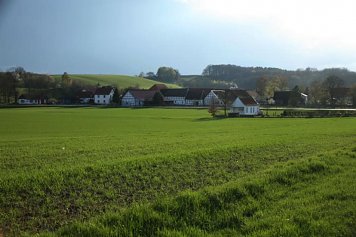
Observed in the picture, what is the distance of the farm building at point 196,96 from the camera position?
16182 cm

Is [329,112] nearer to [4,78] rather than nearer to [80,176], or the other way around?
[80,176]

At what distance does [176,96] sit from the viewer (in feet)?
557

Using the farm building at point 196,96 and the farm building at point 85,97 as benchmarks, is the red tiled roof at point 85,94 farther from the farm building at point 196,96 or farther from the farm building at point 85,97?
the farm building at point 196,96

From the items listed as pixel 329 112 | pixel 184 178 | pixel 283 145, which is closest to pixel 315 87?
pixel 329 112

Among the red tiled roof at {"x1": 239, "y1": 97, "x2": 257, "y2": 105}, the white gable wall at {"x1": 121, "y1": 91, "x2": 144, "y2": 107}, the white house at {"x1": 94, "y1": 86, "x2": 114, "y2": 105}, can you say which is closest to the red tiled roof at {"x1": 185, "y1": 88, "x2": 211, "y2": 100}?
the white gable wall at {"x1": 121, "y1": 91, "x2": 144, "y2": 107}

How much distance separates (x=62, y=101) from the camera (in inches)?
6427

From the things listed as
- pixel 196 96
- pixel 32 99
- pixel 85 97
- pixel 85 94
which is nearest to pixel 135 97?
pixel 196 96

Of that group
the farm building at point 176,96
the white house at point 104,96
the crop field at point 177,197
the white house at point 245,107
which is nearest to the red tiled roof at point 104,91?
the white house at point 104,96

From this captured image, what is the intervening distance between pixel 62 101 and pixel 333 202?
162m

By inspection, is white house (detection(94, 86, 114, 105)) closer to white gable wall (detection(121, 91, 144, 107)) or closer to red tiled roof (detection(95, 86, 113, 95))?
red tiled roof (detection(95, 86, 113, 95))

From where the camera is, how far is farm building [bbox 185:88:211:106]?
6371 inches

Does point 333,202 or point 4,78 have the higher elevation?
point 4,78

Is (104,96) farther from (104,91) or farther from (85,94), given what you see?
(85,94)

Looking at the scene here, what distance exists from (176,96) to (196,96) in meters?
10.3
